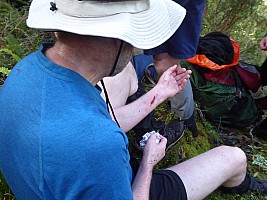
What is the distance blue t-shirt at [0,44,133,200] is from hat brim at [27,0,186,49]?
0.19 meters

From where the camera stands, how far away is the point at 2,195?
2.84 metres

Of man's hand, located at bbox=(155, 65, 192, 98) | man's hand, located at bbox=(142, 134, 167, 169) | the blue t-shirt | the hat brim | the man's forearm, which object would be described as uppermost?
the hat brim

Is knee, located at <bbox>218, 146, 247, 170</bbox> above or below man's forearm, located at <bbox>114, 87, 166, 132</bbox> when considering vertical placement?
below

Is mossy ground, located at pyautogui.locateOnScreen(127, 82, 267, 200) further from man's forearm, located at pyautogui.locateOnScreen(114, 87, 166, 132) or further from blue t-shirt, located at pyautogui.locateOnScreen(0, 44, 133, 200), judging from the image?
blue t-shirt, located at pyautogui.locateOnScreen(0, 44, 133, 200)

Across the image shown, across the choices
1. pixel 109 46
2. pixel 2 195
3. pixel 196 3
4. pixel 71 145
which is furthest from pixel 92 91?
pixel 196 3

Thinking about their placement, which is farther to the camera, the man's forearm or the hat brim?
the man's forearm

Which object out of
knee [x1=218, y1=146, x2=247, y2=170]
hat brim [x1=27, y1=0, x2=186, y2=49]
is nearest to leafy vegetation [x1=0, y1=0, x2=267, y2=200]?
knee [x1=218, y1=146, x2=247, y2=170]

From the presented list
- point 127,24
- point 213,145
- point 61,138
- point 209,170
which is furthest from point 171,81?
point 213,145

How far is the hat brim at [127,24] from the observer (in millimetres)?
1627

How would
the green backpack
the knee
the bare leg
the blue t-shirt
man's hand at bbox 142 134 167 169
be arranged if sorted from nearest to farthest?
the blue t-shirt < man's hand at bbox 142 134 167 169 < the bare leg < the knee < the green backpack

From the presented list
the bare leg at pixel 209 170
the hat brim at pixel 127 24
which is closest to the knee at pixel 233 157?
the bare leg at pixel 209 170

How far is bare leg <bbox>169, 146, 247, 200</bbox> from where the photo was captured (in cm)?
283

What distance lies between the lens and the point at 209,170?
9.75ft

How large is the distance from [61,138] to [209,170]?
172cm
